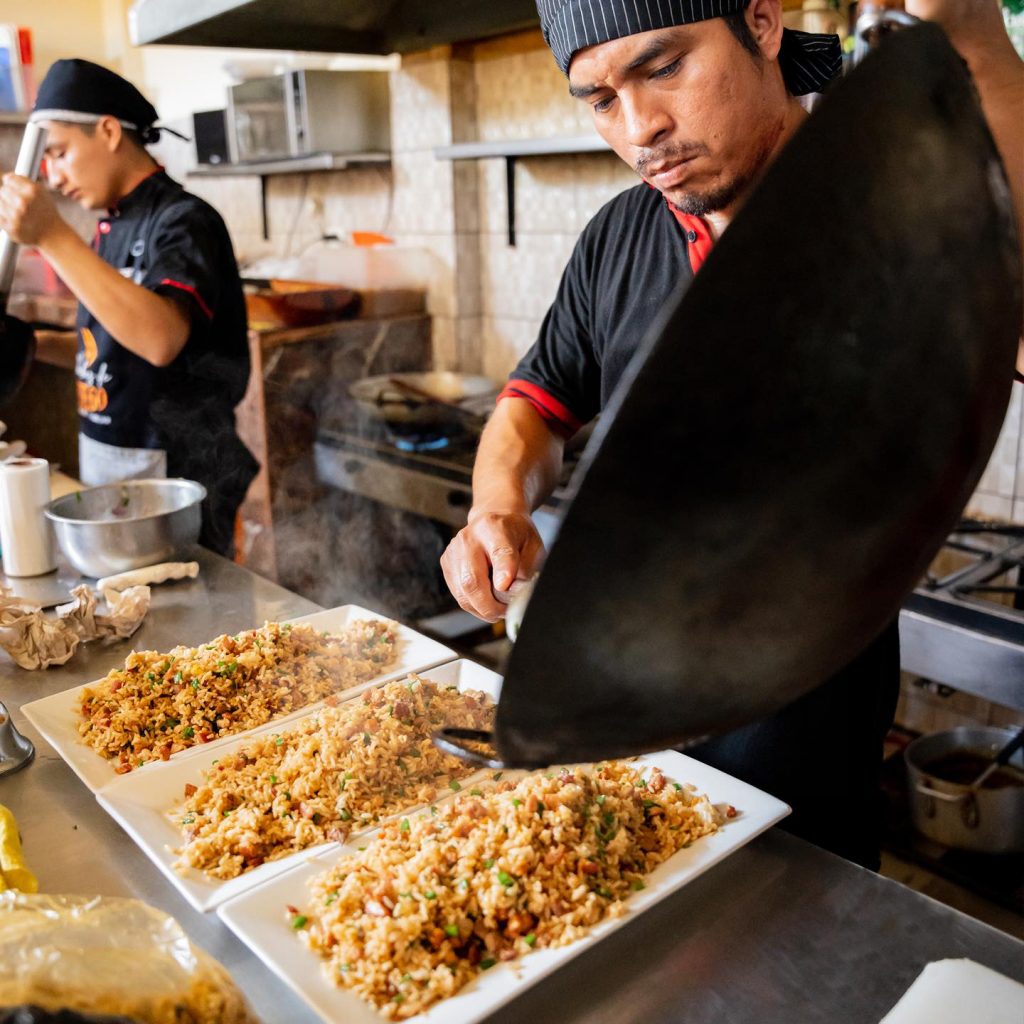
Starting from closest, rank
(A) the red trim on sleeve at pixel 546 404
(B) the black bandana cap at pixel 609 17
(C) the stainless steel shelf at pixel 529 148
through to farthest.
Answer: (B) the black bandana cap at pixel 609 17, (A) the red trim on sleeve at pixel 546 404, (C) the stainless steel shelf at pixel 529 148

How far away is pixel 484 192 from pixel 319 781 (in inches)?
135

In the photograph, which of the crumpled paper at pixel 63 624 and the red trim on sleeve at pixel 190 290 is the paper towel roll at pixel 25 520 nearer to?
the crumpled paper at pixel 63 624

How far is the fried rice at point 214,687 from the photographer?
1.43 meters

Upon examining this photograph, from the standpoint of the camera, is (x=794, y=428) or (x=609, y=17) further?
(x=609, y=17)

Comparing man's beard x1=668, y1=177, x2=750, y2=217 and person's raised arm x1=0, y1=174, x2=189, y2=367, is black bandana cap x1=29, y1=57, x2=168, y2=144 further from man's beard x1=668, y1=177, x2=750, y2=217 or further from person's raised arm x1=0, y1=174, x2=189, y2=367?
man's beard x1=668, y1=177, x2=750, y2=217

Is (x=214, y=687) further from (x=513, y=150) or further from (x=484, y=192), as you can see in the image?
(x=484, y=192)

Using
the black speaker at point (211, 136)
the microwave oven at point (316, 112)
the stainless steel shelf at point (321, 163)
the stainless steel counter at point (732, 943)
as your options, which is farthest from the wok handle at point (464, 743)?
the black speaker at point (211, 136)

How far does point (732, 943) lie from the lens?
3.39 feet

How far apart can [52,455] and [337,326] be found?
1.97 meters

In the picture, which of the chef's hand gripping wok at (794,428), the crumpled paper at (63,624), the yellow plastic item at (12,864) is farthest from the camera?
the crumpled paper at (63,624)

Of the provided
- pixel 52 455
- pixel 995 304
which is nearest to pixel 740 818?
pixel 995 304

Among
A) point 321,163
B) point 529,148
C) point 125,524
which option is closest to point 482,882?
point 125,524

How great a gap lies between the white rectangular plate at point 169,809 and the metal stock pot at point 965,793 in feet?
4.49

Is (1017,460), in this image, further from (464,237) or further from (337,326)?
(337,326)
